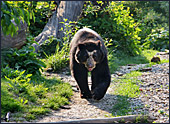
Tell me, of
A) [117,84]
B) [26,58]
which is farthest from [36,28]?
[117,84]

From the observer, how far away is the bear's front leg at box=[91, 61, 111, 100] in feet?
19.6

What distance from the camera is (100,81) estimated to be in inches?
239

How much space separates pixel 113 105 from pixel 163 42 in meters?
9.37

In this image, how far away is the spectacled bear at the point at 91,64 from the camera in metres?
5.76

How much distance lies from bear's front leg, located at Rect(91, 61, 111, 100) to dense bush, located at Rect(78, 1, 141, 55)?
6.23 m

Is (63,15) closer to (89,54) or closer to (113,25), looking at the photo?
(113,25)

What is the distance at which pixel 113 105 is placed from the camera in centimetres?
582

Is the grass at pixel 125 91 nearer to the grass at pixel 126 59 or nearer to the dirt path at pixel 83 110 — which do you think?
the dirt path at pixel 83 110

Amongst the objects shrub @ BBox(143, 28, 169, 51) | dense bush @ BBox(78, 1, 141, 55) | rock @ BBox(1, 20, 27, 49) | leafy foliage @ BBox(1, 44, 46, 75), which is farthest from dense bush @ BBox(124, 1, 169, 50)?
leafy foliage @ BBox(1, 44, 46, 75)

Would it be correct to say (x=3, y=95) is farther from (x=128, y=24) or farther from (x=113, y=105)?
(x=128, y=24)

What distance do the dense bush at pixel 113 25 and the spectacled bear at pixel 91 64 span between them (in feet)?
19.6

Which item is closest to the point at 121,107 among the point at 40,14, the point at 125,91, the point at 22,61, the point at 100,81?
the point at 100,81

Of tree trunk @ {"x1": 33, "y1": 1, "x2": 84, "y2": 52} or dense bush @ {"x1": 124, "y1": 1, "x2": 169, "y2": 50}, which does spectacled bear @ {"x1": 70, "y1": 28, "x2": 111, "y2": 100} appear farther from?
dense bush @ {"x1": 124, "y1": 1, "x2": 169, "y2": 50}

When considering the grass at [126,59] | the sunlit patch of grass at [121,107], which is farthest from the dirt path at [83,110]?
the grass at [126,59]
